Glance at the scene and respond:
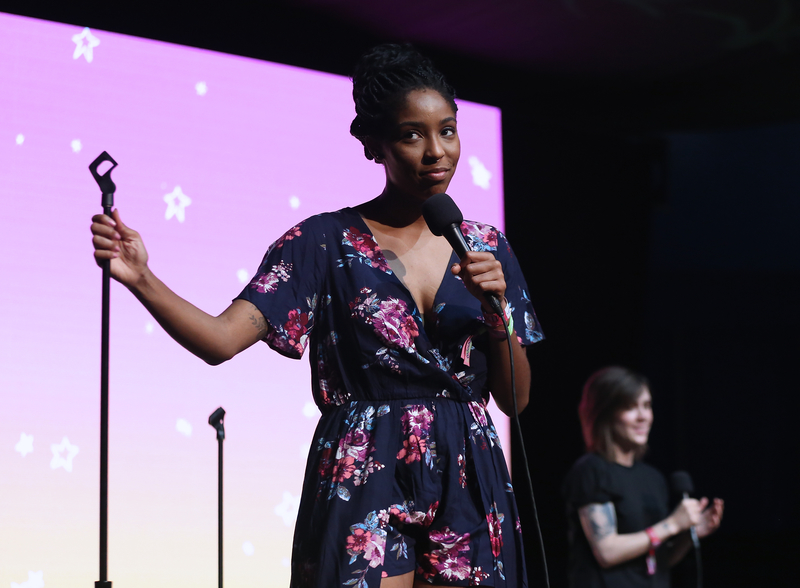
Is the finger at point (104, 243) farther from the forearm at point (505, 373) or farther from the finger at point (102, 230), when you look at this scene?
the forearm at point (505, 373)

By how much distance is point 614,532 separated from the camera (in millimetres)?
2547

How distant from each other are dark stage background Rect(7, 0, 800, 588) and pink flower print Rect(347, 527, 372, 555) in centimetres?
210

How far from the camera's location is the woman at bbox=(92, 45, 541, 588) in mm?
1122

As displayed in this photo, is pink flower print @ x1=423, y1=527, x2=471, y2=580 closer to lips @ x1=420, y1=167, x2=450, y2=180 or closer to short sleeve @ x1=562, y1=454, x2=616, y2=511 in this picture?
lips @ x1=420, y1=167, x2=450, y2=180

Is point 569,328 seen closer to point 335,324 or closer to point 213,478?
→ point 213,478

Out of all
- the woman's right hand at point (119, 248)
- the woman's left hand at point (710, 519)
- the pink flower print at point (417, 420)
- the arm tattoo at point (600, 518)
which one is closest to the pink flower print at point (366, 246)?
the pink flower print at point (417, 420)

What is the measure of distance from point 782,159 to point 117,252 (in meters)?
5.00

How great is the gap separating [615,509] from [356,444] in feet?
5.63

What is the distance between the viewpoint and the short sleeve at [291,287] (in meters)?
1.19

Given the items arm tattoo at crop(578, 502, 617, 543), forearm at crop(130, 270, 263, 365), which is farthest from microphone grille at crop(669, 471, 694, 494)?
forearm at crop(130, 270, 263, 365)

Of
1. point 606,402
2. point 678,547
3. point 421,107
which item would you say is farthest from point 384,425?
point 678,547

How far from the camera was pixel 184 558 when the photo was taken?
2461 millimetres

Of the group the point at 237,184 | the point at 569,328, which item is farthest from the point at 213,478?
the point at 569,328

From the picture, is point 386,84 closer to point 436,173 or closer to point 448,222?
point 436,173
